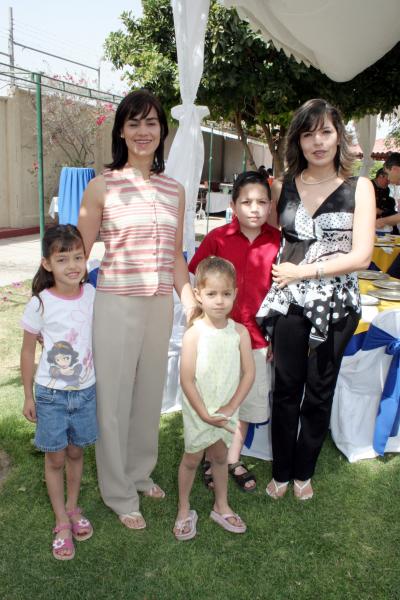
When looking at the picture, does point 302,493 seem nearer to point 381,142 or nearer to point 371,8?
point 371,8

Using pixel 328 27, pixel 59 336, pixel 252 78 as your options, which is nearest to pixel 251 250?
pixel 59 336

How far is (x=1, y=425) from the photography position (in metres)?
3.24

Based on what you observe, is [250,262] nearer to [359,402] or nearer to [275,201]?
[275,201]

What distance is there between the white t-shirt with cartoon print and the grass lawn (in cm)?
76

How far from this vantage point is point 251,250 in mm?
2475

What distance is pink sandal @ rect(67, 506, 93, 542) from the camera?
2.27 meters

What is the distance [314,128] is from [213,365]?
1.10 meters

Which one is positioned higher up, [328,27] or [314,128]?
[328,27]

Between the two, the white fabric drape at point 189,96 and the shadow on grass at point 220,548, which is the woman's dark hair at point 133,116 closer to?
the white fabric drape at point 189,96

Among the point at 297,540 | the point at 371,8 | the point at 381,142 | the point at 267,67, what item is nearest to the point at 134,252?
the point at 297,540

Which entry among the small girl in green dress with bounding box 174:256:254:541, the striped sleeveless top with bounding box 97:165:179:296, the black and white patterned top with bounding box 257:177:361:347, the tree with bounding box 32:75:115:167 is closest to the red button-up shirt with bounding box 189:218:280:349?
the black and white patterned top with bounding box 257:177:361:347

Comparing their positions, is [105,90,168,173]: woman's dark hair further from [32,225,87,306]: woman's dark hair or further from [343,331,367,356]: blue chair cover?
[343,331,367,356]: blue chair cover

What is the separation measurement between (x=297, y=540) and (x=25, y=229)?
1009 cm

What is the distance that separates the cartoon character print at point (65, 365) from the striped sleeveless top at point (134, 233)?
29 cm
